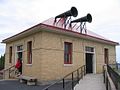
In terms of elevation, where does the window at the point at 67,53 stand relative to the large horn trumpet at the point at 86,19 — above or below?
below

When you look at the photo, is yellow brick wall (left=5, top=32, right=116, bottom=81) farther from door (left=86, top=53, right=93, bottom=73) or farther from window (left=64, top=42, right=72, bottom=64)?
door (left=86, top=53, right=93, bottom=73)

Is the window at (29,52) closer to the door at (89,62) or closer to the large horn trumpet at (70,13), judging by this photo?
the large horn trumpet at (70,13)

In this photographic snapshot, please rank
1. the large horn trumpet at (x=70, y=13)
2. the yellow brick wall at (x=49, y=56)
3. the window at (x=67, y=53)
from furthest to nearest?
the large horn trumpet at (x=70, y=13)
the window at (x=67, y=53)
the yellow brick wall at (x=49, y=56)

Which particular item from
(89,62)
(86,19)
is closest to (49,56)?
(89,62)

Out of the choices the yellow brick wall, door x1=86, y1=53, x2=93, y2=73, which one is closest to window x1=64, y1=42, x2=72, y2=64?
the yellow brick wall

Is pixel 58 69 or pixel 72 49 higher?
pixel 72 49

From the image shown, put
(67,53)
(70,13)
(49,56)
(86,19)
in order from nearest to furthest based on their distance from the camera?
1. (49,56)
2. (67,53)
3. (70,13)
4. (86,19)

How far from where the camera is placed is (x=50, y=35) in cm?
1627

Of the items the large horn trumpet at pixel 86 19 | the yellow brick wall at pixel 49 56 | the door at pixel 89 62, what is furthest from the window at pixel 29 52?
the door at pixel 89 62

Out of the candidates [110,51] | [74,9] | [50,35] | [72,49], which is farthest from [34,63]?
[110,51]

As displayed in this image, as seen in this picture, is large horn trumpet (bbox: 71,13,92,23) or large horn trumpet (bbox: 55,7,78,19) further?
large horn trumpet (bbox: 71,13,92,23)

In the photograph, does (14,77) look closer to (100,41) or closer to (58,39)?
(58,39)

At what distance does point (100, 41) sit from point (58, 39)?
21.2 ft

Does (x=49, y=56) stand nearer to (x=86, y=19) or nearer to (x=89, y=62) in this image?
(x=89, y=62)
